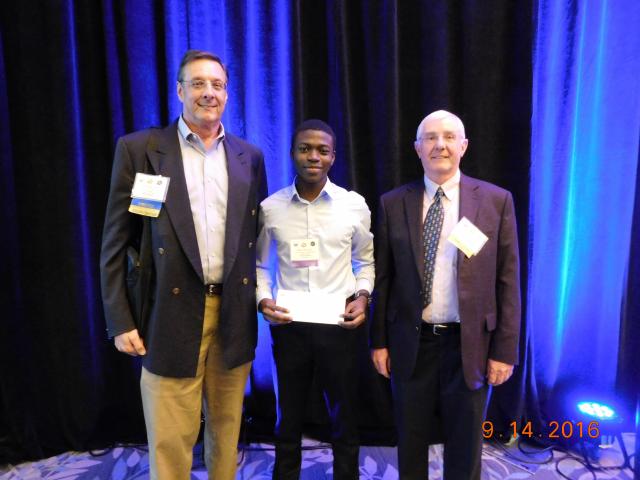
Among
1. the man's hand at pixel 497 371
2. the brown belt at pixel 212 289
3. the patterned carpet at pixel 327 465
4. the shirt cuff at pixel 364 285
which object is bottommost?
the patterned carpet at pixel 327 465

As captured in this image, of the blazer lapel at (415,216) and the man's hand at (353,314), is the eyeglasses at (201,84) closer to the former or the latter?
the blazer lapel at (415,216)

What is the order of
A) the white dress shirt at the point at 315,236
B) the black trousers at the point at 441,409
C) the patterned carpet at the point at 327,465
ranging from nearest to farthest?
the black trousers at the point at 441,409
the white dress shirt at the point at 315,236
the patterned carpet at the point at 327,465

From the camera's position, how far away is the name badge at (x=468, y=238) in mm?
1622

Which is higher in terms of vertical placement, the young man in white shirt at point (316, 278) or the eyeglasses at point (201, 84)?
the eyeglasses at point (201, 84)

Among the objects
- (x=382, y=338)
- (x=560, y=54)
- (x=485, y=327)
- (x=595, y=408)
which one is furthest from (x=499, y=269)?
(x=560, y=54)

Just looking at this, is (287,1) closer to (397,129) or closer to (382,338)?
(397,129)

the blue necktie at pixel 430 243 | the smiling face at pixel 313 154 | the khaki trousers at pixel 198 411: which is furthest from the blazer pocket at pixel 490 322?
the khaki trousers at pixel 198 411

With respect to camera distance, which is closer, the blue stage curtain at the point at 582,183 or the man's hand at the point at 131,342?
the man's hand at the point at 131,342

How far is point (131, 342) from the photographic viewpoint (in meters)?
1.60

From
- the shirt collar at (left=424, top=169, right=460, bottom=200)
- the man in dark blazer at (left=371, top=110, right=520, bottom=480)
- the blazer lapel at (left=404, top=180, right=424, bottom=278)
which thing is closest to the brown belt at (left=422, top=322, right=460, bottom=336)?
the man in dark blazer at (left=371, top=110, right=520, bottom=480)

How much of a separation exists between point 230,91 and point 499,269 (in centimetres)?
180

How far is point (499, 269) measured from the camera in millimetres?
1717

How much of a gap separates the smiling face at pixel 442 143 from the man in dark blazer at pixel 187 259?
749mm

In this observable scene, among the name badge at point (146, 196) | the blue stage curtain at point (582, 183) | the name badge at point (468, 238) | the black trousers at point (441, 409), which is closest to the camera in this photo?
the name badge at point (146, 196)
